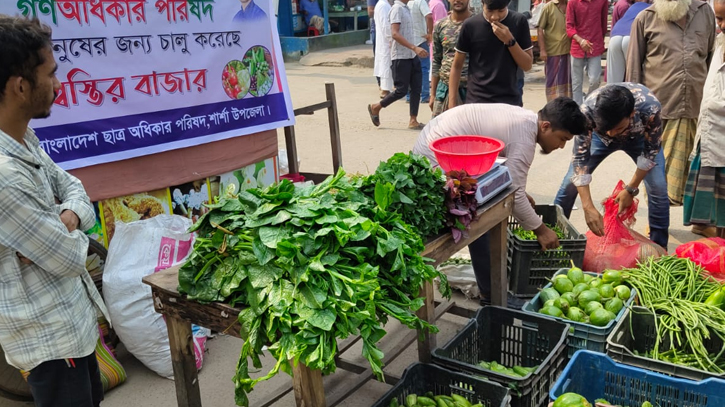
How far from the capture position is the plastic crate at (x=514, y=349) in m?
2.75

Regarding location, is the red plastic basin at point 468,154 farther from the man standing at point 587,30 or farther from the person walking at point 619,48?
the man standing at point 587,30

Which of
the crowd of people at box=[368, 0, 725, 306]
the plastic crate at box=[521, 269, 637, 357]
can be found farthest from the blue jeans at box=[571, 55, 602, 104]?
the plastic crate at box=[521, 269, 637, 357]

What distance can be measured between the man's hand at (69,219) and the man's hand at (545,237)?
2571mm

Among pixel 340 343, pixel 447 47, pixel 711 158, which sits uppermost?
pixel 447 47

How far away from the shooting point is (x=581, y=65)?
802cm

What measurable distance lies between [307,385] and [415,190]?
944 mm

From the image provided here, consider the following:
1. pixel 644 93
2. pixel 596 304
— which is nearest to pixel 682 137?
pixel 644 93

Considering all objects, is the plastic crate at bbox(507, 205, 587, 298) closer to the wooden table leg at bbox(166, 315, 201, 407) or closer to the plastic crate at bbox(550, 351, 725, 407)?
the plastic crate at bbox(550, 351, 725, 407)

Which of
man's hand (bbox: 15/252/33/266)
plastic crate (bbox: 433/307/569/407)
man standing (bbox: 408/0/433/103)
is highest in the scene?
man standing (bbox: 408/0/433/103)

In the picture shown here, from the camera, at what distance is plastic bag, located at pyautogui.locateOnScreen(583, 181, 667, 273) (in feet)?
13.0

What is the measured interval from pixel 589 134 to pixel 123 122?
3.05m

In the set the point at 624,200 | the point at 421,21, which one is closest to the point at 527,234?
the point at 624,200

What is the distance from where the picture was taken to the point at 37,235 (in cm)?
193

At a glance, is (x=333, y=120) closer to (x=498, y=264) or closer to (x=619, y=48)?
(x=498, y=264)
